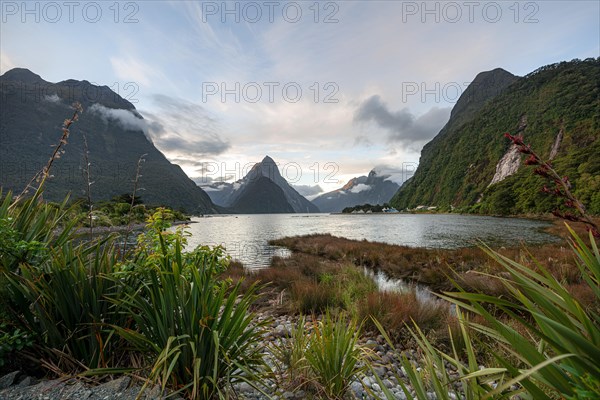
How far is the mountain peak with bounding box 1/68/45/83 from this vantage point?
182600mm

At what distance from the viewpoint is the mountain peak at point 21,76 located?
183m

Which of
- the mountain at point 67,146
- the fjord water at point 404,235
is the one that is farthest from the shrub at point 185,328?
the mountain at point 67,146

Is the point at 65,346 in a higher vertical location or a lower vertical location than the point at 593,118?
lower

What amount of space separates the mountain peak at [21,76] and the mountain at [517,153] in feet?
867

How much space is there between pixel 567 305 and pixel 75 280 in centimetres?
386

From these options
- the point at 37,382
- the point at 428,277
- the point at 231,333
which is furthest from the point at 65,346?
the point at 428,277

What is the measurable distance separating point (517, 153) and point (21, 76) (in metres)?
295

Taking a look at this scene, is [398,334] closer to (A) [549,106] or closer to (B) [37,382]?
(B) [37,382]

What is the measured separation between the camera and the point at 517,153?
8762 centimetres

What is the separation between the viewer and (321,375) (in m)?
3.13

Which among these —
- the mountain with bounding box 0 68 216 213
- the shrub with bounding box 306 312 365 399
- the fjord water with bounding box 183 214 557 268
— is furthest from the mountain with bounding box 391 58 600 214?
the mountain with bounding box 0 68 216 213

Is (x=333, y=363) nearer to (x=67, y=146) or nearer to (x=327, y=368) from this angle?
(x=327, y=368)

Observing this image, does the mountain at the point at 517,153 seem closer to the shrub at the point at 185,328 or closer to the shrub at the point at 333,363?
the shrub at the point at 333,363

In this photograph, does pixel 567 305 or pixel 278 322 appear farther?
pixel 278 322
